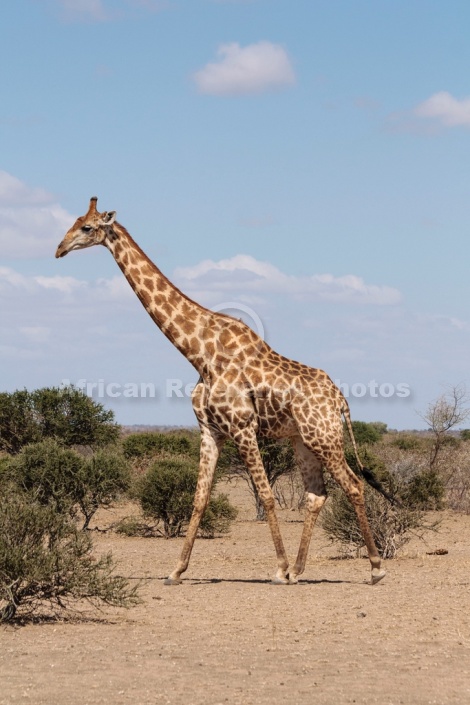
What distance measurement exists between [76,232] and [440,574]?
5.89 metres

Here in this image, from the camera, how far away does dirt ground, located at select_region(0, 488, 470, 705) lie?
7434 millimetres

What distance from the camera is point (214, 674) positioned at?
7910mm

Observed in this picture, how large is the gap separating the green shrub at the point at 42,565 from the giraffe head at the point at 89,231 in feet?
10.5

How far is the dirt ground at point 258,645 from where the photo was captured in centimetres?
743

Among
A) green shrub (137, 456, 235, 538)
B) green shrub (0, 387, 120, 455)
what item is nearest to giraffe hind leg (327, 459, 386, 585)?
green shrub (137, 456, 235, 538)

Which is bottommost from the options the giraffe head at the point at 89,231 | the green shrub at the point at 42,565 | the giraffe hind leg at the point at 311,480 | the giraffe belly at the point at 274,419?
the green shrub at the point at 42,565

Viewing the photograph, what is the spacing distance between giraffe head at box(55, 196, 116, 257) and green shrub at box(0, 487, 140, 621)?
319cm

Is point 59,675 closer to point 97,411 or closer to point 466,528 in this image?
point 466,528

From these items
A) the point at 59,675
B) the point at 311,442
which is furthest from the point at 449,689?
the point at 311,442

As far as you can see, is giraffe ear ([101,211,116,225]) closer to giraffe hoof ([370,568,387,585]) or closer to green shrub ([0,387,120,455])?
giraffe hoof ([370,568,387,585])

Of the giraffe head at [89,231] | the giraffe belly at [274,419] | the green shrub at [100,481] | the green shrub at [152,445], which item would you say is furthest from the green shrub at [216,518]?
the green shrub at [152,445]

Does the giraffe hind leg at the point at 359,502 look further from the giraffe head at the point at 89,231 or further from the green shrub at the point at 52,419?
the green shrub at the point at 52,419

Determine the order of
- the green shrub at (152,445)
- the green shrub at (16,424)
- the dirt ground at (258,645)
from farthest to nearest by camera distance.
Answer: the green shrub at (152,445) < the green shrub at (16,424) < the dirt ground at (258,645)

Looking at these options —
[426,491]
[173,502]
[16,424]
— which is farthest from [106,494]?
[16,424]
